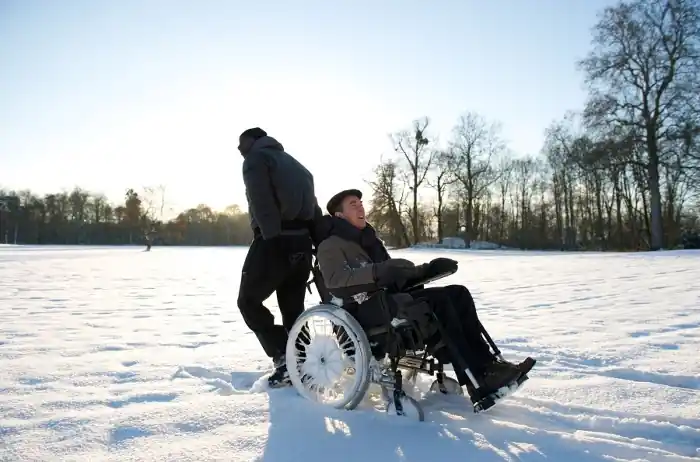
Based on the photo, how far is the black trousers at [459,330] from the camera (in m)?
2.42

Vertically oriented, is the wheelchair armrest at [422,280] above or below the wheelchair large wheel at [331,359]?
above

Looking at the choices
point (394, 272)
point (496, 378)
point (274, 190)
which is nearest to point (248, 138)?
point (274, 190)

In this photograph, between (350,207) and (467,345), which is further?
(350,207)

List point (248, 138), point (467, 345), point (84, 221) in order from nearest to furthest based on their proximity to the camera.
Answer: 1. point (467, 345)
2. point (248, 138)
3. point (84, 221)

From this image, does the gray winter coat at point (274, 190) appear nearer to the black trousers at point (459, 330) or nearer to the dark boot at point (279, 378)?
the dark boot at point (279, 378)

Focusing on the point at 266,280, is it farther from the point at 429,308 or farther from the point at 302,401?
the point at 429,308

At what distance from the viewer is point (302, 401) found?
2.81 m

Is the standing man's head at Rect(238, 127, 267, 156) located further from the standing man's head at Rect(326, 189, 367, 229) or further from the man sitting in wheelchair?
the man sitting in wheelchair

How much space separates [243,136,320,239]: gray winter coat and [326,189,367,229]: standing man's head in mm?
281

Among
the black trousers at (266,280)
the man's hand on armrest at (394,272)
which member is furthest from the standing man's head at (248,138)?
the man's hand on armrest at (394,272)

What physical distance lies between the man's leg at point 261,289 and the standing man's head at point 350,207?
0.51m

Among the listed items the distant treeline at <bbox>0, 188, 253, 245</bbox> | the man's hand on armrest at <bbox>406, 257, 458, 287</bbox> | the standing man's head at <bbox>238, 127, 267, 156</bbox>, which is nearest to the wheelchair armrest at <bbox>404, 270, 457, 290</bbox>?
the man's hand on armrest at <bbox>406, 257, 458, 287</bbox>

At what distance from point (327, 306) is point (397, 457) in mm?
940

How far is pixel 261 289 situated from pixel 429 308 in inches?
47.0
